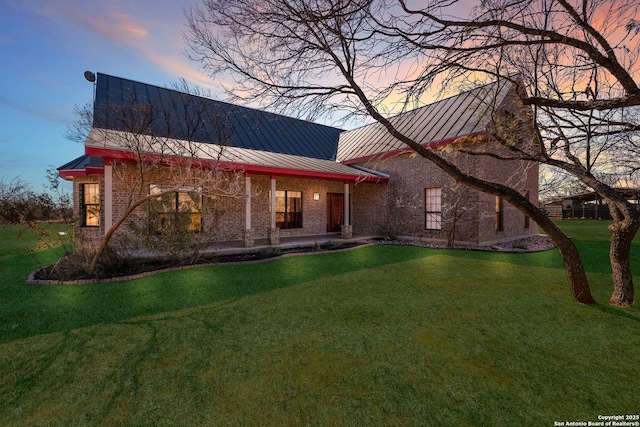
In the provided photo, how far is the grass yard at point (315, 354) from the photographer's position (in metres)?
2.08

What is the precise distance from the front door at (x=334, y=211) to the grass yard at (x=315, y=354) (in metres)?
9.08

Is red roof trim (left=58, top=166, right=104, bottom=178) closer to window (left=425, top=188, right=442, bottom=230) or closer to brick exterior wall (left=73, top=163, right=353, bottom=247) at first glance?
brick exterior wall (left=73, top=163, right=353, bottom=247)

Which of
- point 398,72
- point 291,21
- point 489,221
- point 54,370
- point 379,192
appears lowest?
point 54,370

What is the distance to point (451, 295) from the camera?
4762mm

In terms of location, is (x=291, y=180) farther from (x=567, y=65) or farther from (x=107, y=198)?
(x=567, y=65)

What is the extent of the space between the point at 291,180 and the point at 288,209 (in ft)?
4.49

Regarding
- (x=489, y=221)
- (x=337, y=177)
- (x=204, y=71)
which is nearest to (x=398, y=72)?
(x=204, y=71)

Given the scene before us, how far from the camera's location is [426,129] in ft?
39.3

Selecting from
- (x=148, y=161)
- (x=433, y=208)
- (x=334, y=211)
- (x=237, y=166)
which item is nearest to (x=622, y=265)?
(x=433, y=208)

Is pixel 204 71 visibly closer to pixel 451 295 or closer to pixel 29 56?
pixel 451 295

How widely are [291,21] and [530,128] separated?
452cm

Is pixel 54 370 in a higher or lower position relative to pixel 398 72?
lower

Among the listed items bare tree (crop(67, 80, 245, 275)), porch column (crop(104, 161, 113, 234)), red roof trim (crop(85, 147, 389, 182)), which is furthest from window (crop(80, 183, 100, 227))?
red roof trim (crop(85, 147, 389, 182))

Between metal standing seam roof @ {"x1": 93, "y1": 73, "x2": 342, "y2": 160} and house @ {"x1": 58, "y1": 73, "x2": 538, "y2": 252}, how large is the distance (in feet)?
0.22
